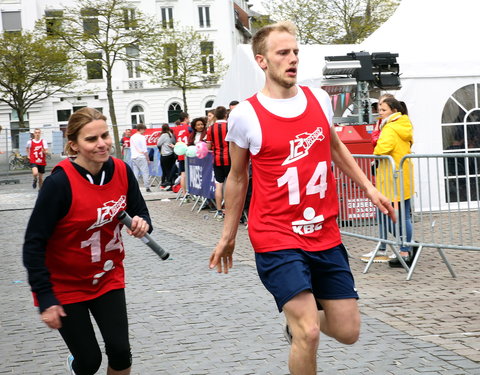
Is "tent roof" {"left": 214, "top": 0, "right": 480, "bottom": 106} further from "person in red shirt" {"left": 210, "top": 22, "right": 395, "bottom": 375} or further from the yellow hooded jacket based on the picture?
"person in red shirt" {"left": 210, "top": 22, "right": 395, "bottom": 375}

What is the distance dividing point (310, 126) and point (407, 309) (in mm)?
3229

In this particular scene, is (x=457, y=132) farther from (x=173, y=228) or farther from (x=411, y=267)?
(x=411, y=267)

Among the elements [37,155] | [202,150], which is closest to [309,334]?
[202,150]

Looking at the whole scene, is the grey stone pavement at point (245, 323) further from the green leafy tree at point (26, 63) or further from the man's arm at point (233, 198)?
the green leafy tree at point (26, 63)

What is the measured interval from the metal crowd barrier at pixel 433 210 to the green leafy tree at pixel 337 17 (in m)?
34.7

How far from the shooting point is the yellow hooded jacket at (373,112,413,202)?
28.9ft

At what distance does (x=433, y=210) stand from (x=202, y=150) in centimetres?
788

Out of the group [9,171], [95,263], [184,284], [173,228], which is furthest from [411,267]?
[9,171]

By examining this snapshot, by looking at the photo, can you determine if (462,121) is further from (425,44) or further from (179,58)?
(179,58)

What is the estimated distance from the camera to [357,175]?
4363 millimetres

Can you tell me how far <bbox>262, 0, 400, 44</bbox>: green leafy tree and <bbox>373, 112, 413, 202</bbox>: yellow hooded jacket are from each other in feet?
114

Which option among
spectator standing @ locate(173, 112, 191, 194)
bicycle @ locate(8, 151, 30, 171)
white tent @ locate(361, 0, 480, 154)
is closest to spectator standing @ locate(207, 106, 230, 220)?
white tent @ locate(361, 0, 480, 154)

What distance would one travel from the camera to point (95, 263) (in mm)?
4027

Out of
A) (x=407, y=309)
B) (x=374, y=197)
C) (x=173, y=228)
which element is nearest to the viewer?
(x=374, y=197)
